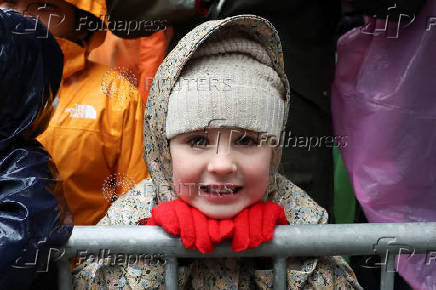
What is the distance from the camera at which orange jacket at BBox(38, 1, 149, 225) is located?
6.48 ft

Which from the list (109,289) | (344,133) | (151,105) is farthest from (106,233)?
(344,133)

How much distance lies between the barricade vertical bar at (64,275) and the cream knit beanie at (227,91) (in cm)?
41

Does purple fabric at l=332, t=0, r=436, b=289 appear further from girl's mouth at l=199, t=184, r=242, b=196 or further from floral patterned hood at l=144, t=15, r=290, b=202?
girl's mouth at l=199, t=184, r=242, b=196

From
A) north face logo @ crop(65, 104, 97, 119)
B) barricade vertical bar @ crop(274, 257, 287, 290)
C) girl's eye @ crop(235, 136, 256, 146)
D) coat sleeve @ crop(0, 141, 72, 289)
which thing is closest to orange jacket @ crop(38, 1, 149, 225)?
north face logo @ crop(65, 104, 97, 119)

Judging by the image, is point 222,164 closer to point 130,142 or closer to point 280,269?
point 280,269

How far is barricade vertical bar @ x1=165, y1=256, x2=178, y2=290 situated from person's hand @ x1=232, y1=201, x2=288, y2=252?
0.49ft

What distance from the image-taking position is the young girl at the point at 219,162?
1.33 metres

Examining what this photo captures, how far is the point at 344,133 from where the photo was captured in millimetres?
2209

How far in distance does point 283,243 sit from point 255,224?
8 centimetres

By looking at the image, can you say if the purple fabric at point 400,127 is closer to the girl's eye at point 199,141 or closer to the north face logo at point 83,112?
the girl's eye at point 199,141

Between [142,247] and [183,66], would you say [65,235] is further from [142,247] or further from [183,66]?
[183,66]

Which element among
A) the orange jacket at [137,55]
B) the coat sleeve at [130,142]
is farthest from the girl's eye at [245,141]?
the orange jacket at [137,55]

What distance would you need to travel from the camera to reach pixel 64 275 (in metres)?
1.32

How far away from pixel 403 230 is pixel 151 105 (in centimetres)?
75
